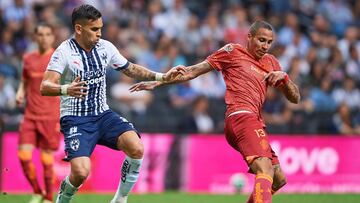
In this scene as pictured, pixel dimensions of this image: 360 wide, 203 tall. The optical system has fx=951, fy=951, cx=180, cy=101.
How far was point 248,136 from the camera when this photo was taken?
407 inches

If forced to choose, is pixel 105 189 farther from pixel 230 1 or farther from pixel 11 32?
pixel 230 1

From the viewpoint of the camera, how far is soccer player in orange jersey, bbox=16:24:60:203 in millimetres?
13703

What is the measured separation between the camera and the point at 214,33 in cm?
2186

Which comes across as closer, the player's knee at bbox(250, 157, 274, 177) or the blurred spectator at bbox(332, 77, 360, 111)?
the player's knee at bbox(250, 157, 274, 177)

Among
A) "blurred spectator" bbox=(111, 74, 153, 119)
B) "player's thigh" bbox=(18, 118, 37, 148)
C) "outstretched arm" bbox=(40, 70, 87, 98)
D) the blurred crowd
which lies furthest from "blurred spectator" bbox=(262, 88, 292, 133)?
"outstretched arm" bbox=(40, 70, 87, 98)

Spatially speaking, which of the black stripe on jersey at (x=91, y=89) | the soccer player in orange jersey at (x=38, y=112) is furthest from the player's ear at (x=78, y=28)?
the soccer player in orange jersey at (x=38, y=112)

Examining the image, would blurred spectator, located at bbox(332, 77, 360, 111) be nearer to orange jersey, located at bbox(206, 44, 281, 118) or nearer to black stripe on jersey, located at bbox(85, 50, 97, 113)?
orange jersey, located at bbox(206, 44, 281, 118)

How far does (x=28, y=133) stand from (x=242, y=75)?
4.25m

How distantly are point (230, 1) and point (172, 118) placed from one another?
531 cm

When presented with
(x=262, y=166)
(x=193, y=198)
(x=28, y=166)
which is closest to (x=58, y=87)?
(x=262, y=166)

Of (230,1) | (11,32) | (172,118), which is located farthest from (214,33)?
(11,32)

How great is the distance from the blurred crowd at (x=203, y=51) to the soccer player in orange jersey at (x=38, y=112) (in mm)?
3472

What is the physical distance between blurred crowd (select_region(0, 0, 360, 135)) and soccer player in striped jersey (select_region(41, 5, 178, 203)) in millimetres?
7022

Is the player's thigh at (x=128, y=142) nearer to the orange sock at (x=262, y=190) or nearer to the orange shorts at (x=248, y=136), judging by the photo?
the orange shorts at (x=248, y=136)
